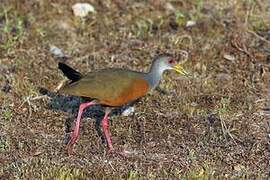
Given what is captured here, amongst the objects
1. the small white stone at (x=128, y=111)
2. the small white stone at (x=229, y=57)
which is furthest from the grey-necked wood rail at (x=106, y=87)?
the small white stone at (x=229, y=57)

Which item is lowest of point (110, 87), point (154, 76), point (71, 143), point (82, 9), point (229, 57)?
point (229, 57)

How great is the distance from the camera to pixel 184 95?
675cm

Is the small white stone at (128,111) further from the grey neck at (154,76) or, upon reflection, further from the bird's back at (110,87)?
the bird's back at (110,87)

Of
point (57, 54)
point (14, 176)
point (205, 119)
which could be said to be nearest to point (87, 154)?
point (14, 176)

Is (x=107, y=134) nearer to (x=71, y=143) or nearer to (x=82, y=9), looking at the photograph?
(x=71, y=143)

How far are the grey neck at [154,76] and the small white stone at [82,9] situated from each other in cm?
224

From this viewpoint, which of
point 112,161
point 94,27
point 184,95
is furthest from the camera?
point 94,27

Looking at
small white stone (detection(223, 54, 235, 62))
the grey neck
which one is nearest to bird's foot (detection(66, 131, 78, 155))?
the grey neck

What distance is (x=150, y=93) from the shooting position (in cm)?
675

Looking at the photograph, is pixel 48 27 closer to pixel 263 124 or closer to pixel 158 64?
pixel 158 64

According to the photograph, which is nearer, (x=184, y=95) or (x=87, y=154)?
(x=87, y=154)

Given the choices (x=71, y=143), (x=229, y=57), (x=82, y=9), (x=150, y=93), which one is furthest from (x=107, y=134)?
(x=82, y=9)

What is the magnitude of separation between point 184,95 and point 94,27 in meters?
1.67

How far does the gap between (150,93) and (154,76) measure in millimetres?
744
